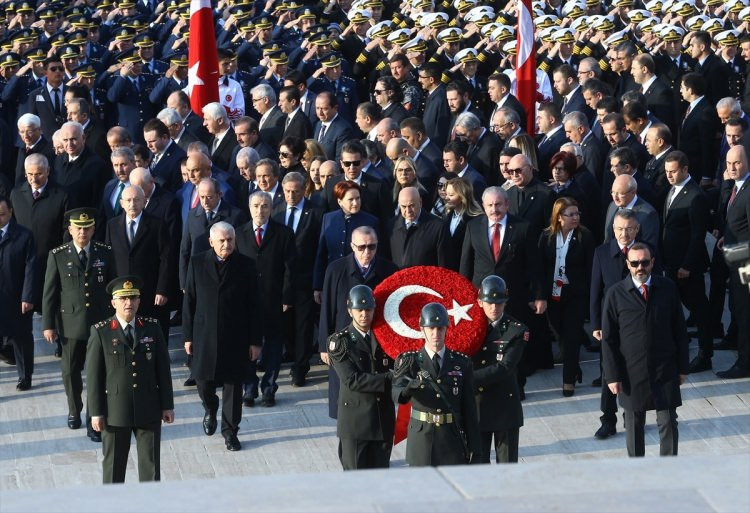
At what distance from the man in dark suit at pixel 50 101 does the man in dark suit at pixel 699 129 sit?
6.29 meters

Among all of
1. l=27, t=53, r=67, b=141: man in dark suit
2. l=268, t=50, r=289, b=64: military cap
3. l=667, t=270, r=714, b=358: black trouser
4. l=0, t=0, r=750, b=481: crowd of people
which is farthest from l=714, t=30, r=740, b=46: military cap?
l=27, t=53, r=67, b=141: man in dark suit

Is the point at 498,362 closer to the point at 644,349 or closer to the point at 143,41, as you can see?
the point at 644,349

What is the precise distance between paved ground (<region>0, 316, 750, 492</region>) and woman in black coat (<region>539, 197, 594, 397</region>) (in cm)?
41

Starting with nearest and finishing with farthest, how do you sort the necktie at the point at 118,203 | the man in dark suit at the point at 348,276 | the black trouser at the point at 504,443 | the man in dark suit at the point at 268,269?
the black trouser at the point at 504,443 < the man in dark suit at the point at 348,276 < the man in dark suit at the point at 268,269 < the necktie at the point at 118,203

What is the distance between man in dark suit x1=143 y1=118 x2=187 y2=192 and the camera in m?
14.0

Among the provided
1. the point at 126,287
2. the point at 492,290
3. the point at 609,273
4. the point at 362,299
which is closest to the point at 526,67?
the point at 609,273

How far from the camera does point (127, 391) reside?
32.3 ft

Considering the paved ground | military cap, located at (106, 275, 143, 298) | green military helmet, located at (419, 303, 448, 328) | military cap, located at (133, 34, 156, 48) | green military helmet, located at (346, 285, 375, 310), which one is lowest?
the paved ground

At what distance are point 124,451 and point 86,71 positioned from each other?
8.31 metres

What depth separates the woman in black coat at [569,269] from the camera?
1220 centimetres

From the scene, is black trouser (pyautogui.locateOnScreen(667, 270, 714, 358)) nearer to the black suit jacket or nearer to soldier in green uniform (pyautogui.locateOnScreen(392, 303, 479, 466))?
the black suit jacket

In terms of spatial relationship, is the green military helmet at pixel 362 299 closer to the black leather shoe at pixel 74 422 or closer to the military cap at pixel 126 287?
the military cap at pixel 126 287

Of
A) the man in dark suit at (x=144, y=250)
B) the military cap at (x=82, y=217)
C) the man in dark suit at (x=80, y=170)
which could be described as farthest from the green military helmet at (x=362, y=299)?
the man in dark suit at (x=80, y=170)

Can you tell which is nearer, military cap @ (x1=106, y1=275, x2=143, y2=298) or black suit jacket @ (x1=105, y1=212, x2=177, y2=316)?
military cap @ (x1=106, y1=275, x2=143, y2=298)
